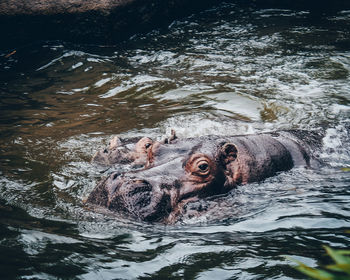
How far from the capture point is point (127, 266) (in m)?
2.93

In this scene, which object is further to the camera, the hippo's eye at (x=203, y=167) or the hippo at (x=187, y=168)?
the hippo's eye at (x=203, y=167)

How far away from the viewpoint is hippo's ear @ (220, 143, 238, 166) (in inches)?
172

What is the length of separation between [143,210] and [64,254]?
817 mm

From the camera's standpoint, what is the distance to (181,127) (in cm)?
685

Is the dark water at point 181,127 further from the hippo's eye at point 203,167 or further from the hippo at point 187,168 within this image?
the hippo's eye at point 203,167

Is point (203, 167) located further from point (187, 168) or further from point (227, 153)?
point (227, 153)

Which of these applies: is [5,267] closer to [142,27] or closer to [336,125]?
[336,125]

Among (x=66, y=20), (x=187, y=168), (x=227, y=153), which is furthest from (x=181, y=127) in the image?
(x=66, y=20)

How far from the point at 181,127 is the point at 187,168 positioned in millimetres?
2832

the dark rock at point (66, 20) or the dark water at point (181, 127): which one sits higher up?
the dark rock at point (66, 20)

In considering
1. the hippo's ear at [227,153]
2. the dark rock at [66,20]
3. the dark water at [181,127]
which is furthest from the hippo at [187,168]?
the dark rock at [66,20]

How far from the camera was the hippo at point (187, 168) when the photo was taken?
3652mm

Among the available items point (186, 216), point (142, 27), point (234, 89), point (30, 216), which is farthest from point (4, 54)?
point (186, 216)

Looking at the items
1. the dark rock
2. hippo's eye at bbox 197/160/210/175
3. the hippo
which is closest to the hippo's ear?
the hippo
